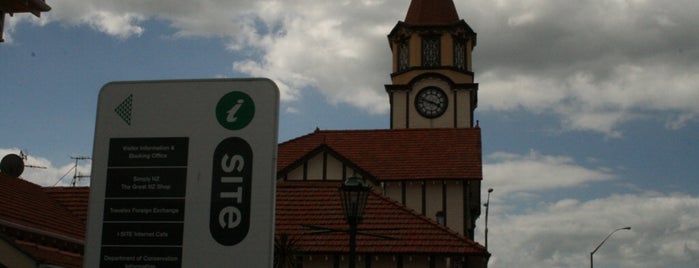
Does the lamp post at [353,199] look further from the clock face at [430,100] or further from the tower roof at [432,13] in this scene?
the tower roof at [432,13]

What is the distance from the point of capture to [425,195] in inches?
1176

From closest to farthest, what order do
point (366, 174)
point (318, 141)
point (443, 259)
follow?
point (443, 259)
point (366, 174)
point (318, 141)

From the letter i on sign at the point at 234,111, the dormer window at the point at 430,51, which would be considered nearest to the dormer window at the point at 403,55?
the dormer window at the point at 430,51

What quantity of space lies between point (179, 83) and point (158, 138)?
1.10ft

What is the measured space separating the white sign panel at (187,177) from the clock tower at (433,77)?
34989 mm

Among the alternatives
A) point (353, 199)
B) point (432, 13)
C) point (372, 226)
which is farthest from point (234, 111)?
point (432, 13)

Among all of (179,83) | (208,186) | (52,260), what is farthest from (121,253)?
(52,260)

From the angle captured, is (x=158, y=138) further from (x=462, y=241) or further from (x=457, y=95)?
(x=457, y=95)

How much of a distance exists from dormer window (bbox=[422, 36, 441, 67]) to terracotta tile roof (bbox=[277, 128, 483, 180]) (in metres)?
Answer: 6.75

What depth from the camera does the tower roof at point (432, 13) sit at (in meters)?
40.8

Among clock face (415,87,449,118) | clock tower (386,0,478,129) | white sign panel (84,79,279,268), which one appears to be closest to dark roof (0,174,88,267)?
white sign panel (84,79,279,268)

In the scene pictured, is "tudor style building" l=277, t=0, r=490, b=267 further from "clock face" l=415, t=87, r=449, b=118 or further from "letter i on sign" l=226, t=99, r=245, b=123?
"letter i on sign" l=226, t=99, r=245, b=123

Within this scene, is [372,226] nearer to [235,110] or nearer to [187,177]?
[187,177]

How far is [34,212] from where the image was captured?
56.7 ft
